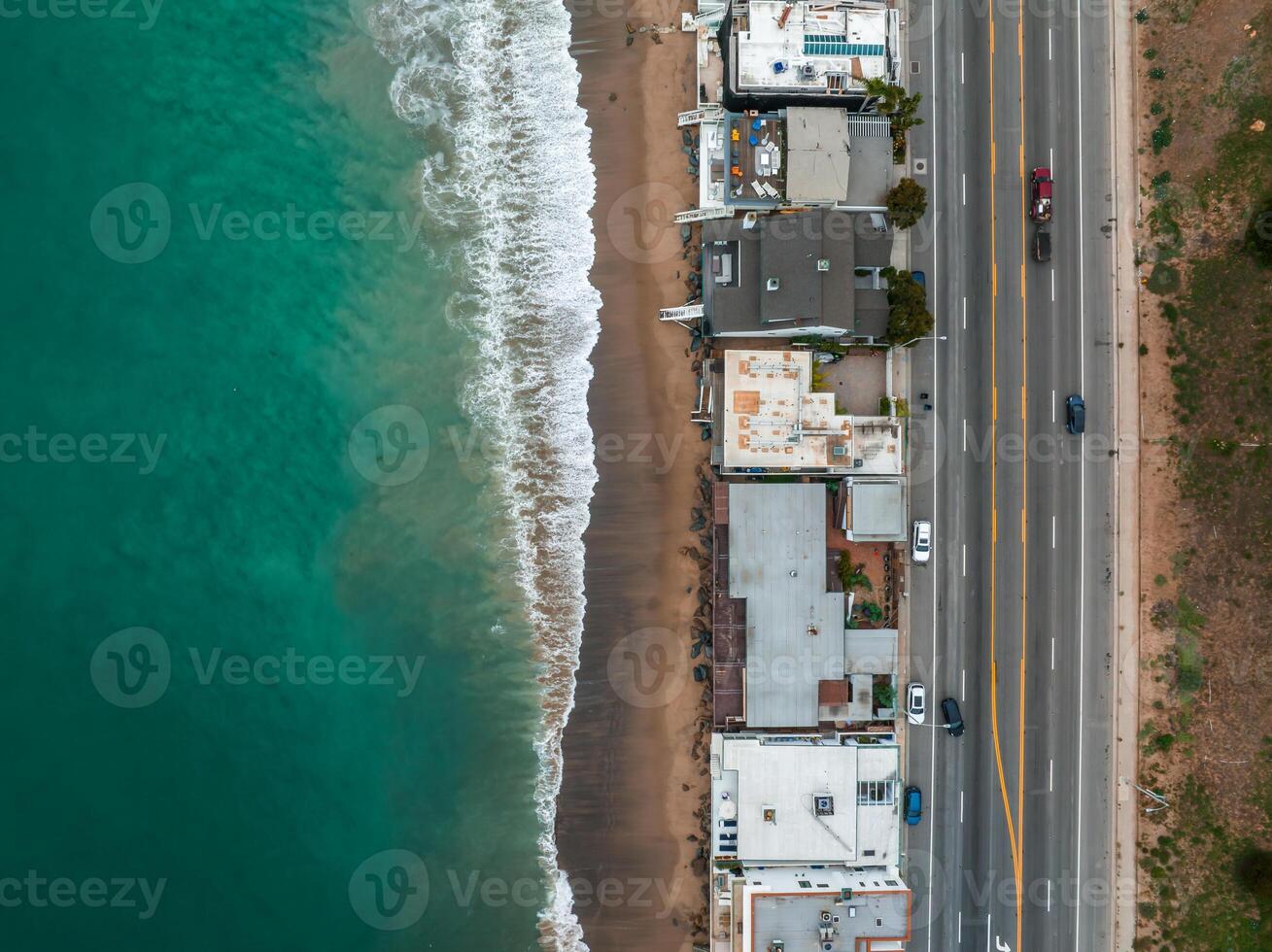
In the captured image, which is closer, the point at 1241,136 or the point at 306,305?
the point at 1241,136

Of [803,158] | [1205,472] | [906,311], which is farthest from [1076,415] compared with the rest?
[803,158]

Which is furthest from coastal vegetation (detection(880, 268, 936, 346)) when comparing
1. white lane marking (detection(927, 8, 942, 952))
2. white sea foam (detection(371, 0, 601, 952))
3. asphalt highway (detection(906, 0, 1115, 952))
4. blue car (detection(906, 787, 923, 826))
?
blue car (detection(906, 787, 923, 826))

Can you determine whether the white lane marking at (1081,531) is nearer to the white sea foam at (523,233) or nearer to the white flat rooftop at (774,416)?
the white flat rooftop at (774,416)

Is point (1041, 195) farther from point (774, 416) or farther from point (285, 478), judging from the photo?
point (285, 478)

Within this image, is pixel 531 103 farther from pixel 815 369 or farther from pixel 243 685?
pixel 243 685

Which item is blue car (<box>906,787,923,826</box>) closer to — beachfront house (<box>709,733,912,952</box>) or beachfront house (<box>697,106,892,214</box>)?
beachfront house (<box>709,733,912,952</box>)

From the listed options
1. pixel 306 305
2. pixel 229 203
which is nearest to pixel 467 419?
pixel 306 305
